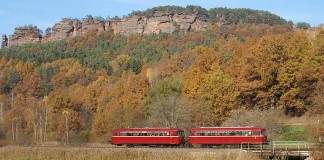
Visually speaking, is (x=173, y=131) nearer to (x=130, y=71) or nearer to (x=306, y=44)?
(x=306, y=44)

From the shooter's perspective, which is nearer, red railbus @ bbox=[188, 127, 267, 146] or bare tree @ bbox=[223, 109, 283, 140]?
red railbus @ bbox=[188, 127, 267, 146]

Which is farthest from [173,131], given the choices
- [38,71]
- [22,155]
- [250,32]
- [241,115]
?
[38,71]

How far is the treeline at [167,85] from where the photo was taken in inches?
2341

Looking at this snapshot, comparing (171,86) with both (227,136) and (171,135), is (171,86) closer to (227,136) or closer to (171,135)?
(171,135)

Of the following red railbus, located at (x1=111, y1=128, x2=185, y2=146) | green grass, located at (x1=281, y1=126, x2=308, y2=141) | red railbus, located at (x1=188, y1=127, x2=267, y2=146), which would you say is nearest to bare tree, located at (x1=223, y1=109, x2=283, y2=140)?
green grass, located at (x1=281, y1=126, x2=308, y2=141)

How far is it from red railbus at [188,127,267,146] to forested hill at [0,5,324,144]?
577 cm

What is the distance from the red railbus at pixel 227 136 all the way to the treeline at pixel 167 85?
5946 millimetres

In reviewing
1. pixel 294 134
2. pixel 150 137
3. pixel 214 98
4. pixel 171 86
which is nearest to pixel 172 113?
pixel 214 98

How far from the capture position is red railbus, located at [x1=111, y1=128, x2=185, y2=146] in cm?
4894

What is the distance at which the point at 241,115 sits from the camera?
53938mm

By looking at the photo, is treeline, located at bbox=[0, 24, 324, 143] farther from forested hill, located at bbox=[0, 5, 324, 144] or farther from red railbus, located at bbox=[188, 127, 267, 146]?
red railbus, located at bbox=[188, 127, 267, 146]

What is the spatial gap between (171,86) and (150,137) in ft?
73.1

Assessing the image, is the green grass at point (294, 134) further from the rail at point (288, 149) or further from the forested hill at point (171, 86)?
the rail at point (288, 149)

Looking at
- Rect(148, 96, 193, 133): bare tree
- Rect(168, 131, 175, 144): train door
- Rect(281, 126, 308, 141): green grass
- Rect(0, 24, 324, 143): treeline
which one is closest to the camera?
Rect(168, 131, 175, 144): train door
